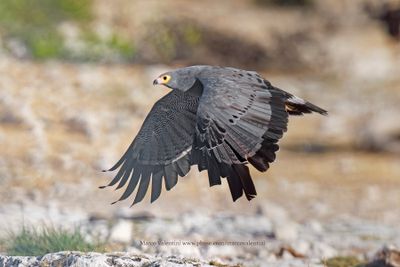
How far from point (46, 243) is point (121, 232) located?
1.34 meters

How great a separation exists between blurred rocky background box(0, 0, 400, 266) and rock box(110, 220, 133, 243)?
2 centimetres

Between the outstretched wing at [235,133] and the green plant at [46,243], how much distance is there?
3.36 ft

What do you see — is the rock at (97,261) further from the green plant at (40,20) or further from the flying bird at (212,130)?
the green plant at (40,20)

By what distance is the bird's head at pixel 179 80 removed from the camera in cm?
644

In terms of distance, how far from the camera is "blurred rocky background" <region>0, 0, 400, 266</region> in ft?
28.4

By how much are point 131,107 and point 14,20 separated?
3.20 metres

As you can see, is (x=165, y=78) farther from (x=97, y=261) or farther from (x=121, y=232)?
(x=121, y=232)

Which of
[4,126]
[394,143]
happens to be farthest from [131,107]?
[394,143]

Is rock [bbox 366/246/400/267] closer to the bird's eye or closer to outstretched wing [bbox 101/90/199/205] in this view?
outstretched wing [bbox 101/90/199/205]

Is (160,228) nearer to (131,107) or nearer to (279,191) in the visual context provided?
(279,191)

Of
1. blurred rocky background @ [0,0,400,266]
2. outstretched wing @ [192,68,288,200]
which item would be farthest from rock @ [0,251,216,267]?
outstretched wing @ [192,68,288,200]

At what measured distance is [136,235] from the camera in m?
8.15

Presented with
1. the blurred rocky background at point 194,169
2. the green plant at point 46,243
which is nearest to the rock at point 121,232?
the blurred rocky background at point 194,169

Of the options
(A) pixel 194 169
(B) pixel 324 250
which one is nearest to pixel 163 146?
(B) pixel 324 250
